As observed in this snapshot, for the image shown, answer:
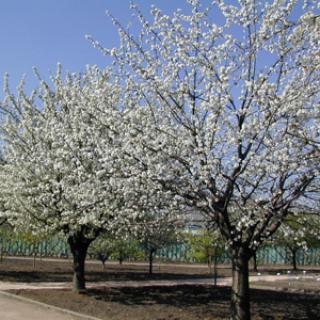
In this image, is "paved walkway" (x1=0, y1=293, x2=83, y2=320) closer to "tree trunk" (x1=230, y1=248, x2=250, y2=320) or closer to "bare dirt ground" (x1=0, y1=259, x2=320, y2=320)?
"bare dirt ground" (x1=0, y1=259, x2=320, y2=320)

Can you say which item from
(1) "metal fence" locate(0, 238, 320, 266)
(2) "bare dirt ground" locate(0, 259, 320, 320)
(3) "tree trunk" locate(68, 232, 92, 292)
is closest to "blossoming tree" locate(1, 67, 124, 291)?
(3) "tree trunk" locate(68, 232, 92, 292)

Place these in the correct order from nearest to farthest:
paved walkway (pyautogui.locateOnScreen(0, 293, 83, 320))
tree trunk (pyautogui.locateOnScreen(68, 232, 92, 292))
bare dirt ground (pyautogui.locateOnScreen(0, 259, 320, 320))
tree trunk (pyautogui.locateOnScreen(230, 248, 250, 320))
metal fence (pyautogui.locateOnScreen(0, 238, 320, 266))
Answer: tree trunk (pyautogui.locateOnScreen(230, 248, 250, 320))
paved walkway (pyautogui.locateOnScreen(0, 293, 83, 320))
bare dirt ground (pyautogui.locateOnScreen(0, 259, 320, 320))
tree trunk (pyautogui.locateOnScreen(68, 232, 92, 292))
metal fence (pyautogui.locateOnScreen(0, 238, 320, 266))

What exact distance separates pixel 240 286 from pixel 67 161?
15.0ft

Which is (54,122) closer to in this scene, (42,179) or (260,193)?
(42,179)

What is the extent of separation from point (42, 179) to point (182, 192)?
224 inches

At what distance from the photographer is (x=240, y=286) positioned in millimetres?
11031

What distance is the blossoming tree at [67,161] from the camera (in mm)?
10844

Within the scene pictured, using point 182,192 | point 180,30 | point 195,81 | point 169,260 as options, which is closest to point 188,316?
point 182,192

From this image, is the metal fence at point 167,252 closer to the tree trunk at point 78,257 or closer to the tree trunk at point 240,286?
the tree trunk at point 78,257

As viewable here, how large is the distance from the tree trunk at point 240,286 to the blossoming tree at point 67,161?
97.1 inches

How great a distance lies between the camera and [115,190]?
10.4 metres

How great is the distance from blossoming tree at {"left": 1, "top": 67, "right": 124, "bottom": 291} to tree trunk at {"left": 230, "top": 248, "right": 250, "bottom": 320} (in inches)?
97.1

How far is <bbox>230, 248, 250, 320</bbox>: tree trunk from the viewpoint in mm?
10828

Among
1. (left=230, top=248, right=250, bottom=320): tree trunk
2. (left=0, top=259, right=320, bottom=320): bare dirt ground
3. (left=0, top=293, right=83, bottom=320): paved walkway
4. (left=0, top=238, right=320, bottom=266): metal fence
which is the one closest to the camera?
(left=230, top=248, right=250, bottom=320): tree trunk
